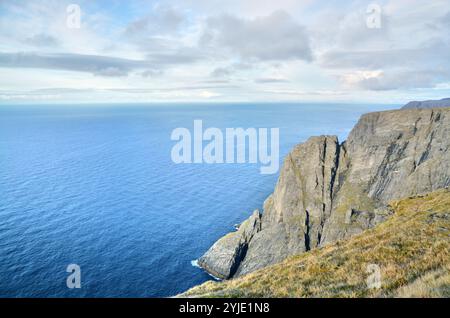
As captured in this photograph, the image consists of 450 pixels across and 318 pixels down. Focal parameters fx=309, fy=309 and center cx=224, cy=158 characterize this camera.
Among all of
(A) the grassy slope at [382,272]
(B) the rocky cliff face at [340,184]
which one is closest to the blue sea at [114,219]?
(B) the rocky cliff face at [340,184]

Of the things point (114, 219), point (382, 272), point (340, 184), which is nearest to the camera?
point (382, 272)

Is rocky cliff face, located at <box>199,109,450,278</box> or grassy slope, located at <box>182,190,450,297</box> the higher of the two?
grassy slope, located at <box>182,190,450,297</box>

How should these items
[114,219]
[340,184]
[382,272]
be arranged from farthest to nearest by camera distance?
A: [340,184] → [114,219] → [382,272]

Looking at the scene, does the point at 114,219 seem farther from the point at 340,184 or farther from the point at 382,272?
the point at 382,272

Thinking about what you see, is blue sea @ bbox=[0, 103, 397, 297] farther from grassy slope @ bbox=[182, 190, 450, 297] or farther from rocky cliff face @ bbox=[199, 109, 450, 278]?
grassy slope @ bbox=[182, 190, 450, 297]

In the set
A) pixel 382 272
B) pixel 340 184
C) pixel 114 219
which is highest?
pixel 382 272

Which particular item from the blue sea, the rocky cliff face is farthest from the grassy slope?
the rocky cliff face

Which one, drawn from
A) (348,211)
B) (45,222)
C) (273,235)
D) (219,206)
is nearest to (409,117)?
(348,211)

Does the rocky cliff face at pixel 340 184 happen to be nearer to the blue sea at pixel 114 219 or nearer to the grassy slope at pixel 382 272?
the blue sea at pixel 114 219

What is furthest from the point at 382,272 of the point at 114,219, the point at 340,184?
the point at 114,219

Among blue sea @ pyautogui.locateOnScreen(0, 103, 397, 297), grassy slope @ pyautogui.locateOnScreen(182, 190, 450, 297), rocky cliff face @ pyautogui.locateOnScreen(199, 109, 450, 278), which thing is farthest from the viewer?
rocky cliff face @ pyautogui.locateOnScreen(199, 109, 450, 278)
